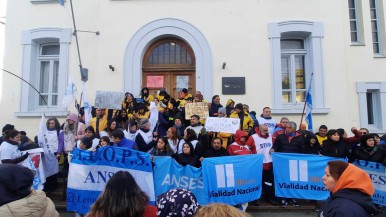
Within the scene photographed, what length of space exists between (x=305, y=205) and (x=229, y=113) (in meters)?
3.26

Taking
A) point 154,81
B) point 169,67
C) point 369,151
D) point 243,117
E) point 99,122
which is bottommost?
point 369,151

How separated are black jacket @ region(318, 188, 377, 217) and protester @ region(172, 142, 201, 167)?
4067 millimetres

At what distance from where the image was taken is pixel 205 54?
1041 centimetres

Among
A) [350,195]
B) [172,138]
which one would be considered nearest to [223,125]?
[172,138]

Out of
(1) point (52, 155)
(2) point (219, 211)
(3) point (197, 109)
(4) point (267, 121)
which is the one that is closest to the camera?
(2) point (219, 211)

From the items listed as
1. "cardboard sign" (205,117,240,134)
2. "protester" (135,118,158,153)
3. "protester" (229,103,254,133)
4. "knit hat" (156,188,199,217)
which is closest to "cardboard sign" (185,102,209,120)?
"protester" (229,103,254,133)

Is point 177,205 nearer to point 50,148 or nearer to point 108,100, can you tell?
point 50,148

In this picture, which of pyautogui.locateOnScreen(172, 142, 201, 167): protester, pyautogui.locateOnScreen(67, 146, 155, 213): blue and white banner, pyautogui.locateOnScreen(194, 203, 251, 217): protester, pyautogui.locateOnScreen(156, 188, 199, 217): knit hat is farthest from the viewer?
pyautogui.locateOnScreen(172, 142, 201, 167): protester

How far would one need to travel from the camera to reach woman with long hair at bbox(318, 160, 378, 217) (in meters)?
2.62

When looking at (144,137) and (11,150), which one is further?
(144,137)

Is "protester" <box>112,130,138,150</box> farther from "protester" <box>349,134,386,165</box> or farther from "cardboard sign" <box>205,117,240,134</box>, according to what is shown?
"protester" <box>349,134,386,165</box>

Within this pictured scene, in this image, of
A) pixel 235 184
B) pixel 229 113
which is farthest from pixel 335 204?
pixel 229 113

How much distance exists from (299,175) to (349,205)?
4.42 metres

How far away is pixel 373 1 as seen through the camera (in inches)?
470
